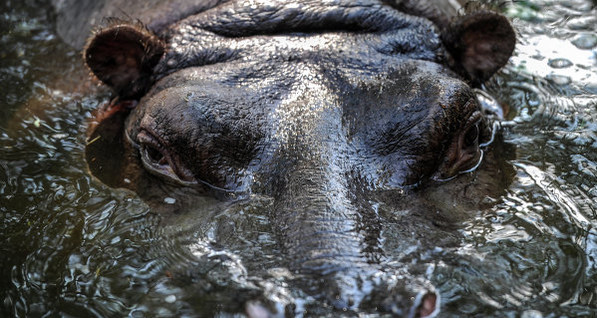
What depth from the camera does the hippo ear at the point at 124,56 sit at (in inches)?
181

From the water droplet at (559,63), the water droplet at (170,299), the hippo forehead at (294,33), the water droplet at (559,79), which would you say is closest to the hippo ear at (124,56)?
the hippo forehead at (294,33)

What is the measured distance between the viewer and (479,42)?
4949 mm

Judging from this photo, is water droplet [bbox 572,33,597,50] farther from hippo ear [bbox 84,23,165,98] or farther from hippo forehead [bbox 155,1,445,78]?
hippo ear [bbox 84,23,165,98]

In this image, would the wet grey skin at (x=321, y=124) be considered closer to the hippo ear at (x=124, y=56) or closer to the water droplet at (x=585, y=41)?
the hippo ear at (x=124, y=56)

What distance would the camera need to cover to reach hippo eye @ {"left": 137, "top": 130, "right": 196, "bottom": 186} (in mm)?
4156

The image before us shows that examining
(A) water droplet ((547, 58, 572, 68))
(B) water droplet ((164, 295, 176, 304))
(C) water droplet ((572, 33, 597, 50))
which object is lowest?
(A) water droplet ((547, 58, 572, 68))

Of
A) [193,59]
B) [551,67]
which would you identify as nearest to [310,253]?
[193,59]

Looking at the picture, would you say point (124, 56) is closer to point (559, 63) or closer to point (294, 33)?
point (294, 33)

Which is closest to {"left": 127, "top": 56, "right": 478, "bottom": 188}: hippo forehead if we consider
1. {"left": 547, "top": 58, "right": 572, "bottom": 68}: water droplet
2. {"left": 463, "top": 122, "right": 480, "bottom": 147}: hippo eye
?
{"left": 463, "top": 122, "right": 480, "bottom": 147}: hippo eye

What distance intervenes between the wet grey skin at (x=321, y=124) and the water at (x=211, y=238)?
152mm

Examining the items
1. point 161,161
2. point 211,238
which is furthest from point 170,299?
point 161,161

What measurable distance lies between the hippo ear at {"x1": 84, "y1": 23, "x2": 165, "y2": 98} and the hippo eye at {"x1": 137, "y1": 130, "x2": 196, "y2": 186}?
0.57 meters

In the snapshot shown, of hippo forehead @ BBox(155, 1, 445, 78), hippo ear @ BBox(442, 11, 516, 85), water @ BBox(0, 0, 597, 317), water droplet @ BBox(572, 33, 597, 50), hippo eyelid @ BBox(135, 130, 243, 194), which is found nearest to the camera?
water @ BBox(0, 0, 597, 317)

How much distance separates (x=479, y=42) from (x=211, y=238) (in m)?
2.49
